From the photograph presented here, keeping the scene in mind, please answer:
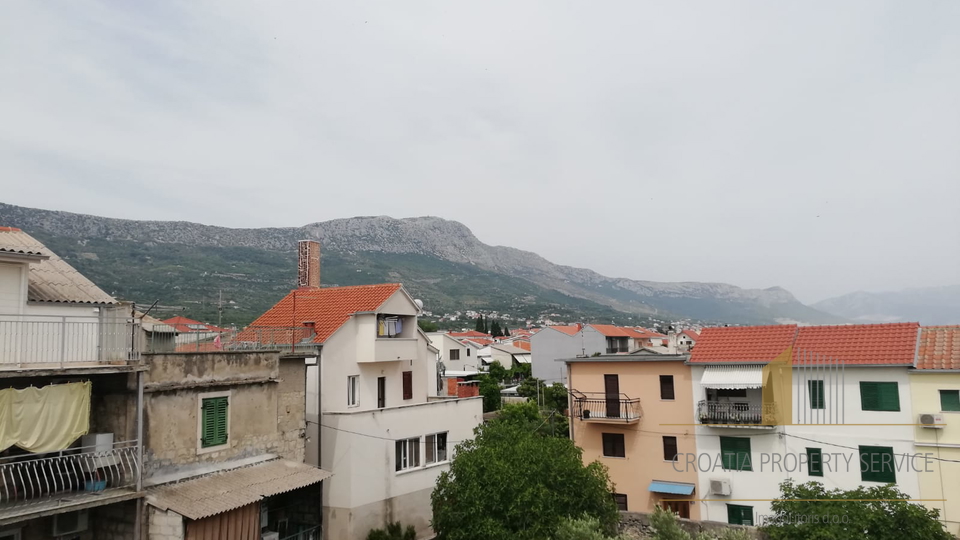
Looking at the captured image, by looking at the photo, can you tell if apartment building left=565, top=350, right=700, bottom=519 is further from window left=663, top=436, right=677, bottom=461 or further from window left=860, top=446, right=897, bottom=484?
window left=860, top=446, right=897, bottom=484

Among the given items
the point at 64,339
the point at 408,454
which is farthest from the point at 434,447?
the point at 64,339

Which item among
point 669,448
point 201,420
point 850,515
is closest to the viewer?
point 201,420

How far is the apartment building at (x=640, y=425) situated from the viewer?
28156mm

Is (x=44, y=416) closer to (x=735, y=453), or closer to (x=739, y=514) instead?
(x=735, y=453)

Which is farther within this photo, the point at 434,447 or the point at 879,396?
the point at 434,447

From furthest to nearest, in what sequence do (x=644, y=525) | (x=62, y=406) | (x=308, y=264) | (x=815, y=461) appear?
(x=308, y=264) → (x=815, y=461) → (x=644, y=525) → (x=62, y=406)

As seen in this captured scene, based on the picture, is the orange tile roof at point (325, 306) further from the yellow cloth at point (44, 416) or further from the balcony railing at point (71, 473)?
the yellow cloth at point (44, 416)

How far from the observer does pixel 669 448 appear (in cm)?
2867

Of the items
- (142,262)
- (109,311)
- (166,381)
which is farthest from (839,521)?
(142,262)

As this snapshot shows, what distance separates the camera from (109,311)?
1477cm

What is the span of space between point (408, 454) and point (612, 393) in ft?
37.4

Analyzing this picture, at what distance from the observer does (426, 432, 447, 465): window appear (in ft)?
84.3

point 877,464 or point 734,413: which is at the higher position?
point 734,413

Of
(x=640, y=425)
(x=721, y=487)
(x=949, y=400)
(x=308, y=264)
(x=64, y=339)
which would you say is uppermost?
(x=308, y=264)
